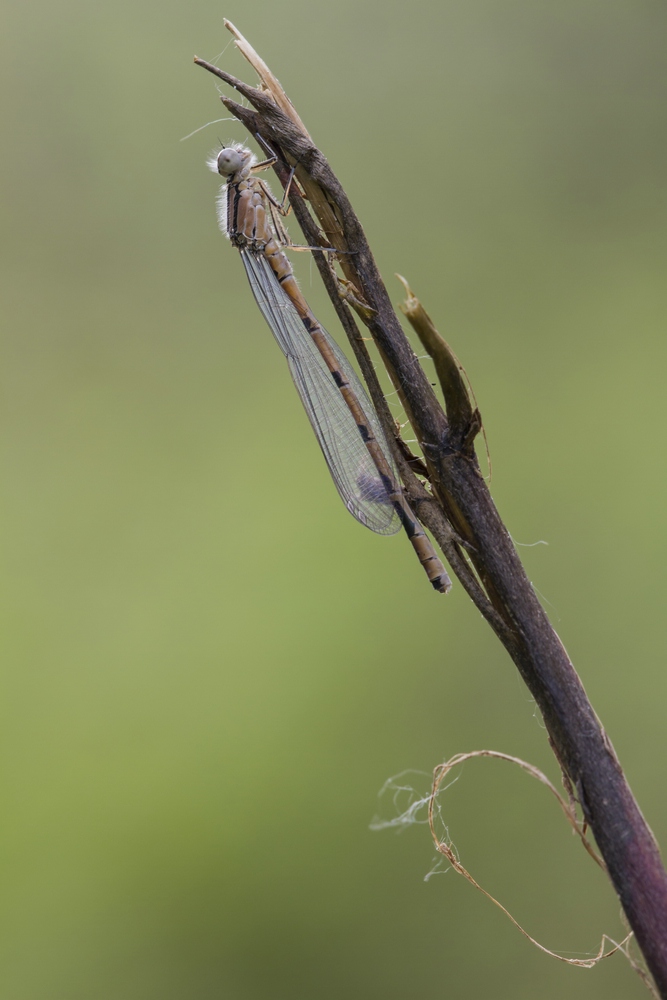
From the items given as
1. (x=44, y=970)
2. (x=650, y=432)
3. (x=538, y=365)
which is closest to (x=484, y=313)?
(x=538, y=365)

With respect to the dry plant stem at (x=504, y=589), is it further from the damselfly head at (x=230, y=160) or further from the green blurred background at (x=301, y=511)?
the green blurred background at (x=301, y=511)

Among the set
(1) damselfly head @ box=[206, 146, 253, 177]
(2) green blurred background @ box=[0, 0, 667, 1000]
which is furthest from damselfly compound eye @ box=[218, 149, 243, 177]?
(2) green blurred background @ box=[0, 0, 667, 1000]

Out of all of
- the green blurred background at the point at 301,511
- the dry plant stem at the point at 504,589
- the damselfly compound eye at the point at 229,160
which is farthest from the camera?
the green blurred background at the point at 301,511

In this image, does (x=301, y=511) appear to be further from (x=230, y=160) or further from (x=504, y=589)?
(x=504, y=589)

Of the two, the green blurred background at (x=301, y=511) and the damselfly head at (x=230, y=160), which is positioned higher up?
the damselfly head at (x=230, y=160)

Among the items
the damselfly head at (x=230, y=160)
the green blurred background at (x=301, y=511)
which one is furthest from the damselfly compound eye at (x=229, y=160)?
the green blurred background at (x=301, y=511)

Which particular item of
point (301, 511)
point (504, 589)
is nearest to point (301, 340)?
point (301, 511)

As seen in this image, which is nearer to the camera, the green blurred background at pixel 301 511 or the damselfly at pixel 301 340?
the damselfly at pixel 301 340

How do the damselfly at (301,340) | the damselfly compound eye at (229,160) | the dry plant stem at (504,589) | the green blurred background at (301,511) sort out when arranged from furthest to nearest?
the green blurred background at (301,511)
the damselfly compound eye at (229,160)
the damselfly at (301,340)
the dry plant stem at (504,589)
